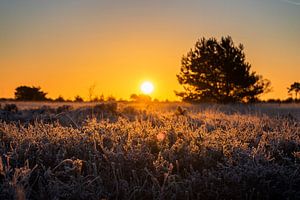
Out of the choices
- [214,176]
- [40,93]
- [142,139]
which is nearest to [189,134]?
[142,139]

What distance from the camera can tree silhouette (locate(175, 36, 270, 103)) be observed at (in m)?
40.4

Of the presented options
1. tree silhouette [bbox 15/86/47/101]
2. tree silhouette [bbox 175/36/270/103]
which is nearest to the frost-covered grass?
tree silhouette [bbox 175/36/270/103]

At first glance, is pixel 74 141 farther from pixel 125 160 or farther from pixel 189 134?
pixel 189 134

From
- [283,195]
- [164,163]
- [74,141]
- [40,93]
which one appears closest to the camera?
[283,195]

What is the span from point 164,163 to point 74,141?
1491 mm

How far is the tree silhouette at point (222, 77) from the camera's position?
40.4 meters

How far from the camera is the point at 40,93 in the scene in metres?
63.2

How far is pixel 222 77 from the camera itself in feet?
134

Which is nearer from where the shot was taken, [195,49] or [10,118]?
[10,118]

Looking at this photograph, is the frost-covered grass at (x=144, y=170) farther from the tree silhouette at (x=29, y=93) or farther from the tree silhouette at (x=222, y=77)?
the tree silhouette at (x=29, y=93)

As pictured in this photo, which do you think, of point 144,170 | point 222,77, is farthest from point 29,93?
point 144,170

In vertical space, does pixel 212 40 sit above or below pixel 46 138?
above

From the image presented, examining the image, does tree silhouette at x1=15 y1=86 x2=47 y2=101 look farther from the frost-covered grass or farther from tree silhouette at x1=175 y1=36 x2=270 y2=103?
the frost-covered grass

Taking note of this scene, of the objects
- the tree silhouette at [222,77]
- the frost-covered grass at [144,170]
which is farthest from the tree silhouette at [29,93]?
the frost-covered grass at [144,170]
